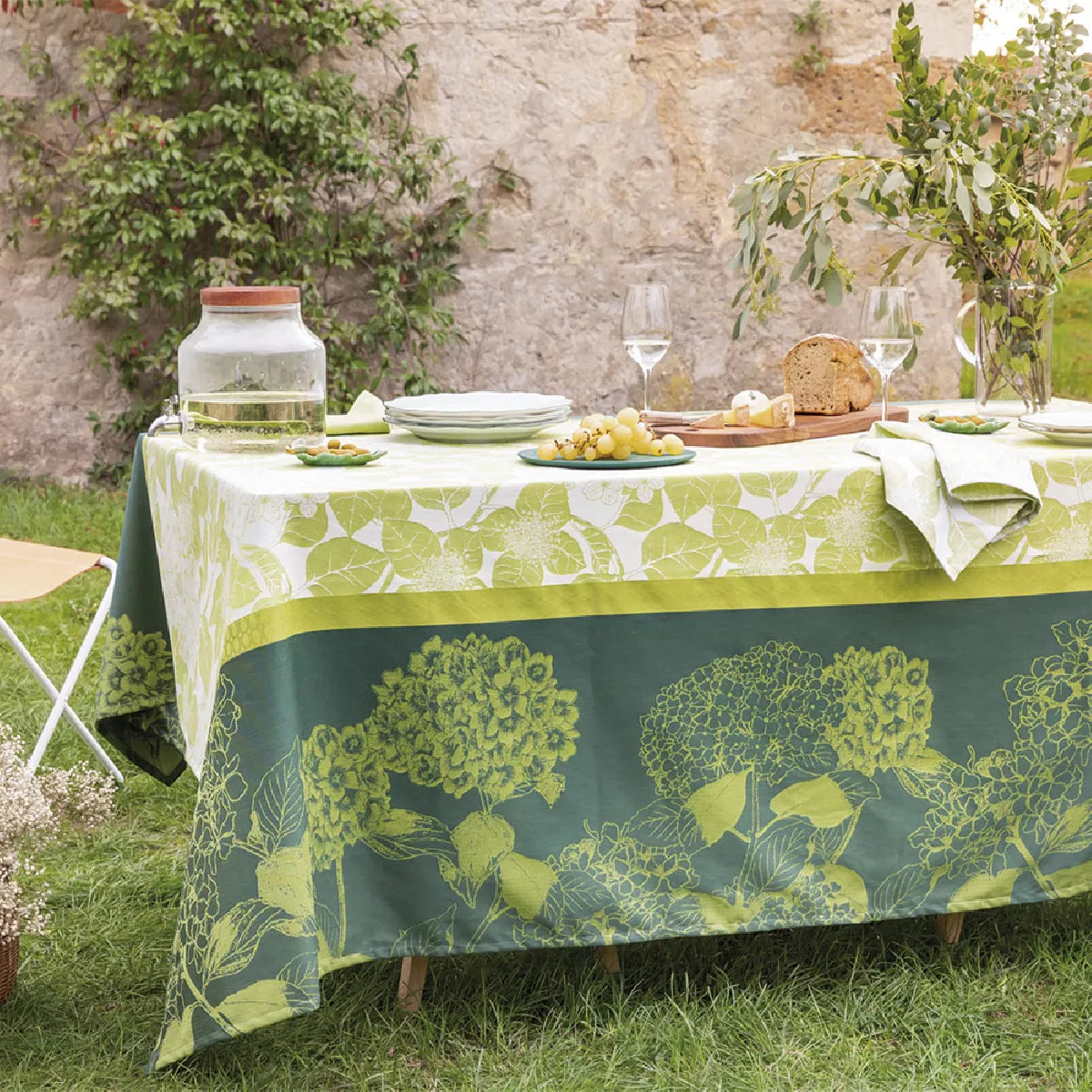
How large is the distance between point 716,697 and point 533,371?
4.46m

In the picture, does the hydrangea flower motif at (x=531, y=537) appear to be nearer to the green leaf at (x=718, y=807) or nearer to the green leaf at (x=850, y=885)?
the green leaf at (x=718, y=807)

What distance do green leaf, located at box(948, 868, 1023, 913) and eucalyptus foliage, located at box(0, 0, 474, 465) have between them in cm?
437

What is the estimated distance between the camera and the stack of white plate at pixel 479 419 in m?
2.33

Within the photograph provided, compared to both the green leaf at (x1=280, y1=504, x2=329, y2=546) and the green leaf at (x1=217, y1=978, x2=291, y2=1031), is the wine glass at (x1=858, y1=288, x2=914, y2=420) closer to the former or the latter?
the green leaf at (x1=280, y1=504, x2=329, y2=546)

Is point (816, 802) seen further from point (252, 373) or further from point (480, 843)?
point (252, 373)

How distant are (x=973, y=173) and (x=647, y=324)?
23.3 inches

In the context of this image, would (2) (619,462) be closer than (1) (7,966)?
Yes

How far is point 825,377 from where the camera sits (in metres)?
2.53

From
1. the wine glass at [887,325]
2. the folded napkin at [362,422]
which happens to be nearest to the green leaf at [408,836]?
the folded napkin at [362,422]

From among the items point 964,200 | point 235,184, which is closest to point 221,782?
point 964,200


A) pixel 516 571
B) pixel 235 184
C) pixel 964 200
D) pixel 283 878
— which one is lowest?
pixel 283 878

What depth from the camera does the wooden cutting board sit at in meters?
2.25

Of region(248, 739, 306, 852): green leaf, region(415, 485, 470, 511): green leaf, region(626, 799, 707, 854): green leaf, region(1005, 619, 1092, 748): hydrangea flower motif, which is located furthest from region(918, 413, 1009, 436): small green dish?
region(248, 739, 306, 852): green leaf

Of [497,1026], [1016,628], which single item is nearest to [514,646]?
[497,1026]
